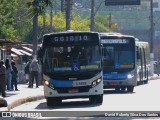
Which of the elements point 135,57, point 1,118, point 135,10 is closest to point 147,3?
point 135,10

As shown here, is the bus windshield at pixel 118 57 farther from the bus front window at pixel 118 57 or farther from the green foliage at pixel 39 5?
the green foliage at pixel 39 5

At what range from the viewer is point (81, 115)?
2417 cm

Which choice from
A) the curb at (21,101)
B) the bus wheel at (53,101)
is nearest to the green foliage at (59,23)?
the curb at (21,101)

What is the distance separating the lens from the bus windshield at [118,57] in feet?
136

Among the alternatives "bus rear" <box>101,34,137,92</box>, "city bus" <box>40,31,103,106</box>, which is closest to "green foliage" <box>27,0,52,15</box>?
"city bus" <box>40,31,103,106</box>

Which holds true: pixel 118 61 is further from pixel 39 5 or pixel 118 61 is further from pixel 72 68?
pixel 39 5

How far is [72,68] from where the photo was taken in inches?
1164

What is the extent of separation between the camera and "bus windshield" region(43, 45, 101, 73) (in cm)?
2961

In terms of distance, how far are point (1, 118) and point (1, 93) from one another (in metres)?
16.3

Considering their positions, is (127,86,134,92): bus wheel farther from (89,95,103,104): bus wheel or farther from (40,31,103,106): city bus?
(40,31,103,106): city bus

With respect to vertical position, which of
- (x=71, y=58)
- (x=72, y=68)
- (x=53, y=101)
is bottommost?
(x=53, y=101)

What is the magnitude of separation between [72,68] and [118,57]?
40.0ft

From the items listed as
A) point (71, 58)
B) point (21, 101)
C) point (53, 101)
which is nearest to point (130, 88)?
point (21, 101)

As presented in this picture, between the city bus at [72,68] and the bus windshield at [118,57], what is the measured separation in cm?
1119
